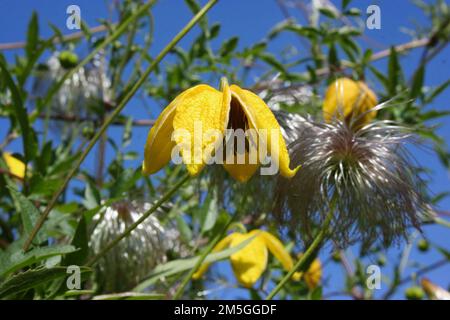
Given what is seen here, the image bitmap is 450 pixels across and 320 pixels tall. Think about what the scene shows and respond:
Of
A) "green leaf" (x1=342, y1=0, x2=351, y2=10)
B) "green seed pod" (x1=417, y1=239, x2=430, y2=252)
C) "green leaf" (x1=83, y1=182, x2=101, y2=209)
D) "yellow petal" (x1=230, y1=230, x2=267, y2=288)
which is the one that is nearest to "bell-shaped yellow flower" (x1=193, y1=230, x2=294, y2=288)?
"yellow petal" (x1=230, y1=230, x2=267, y2=288)

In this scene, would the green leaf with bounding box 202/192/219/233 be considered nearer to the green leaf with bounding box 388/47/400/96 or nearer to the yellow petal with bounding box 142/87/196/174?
the yellow petal with bounding box 142/87/196/174

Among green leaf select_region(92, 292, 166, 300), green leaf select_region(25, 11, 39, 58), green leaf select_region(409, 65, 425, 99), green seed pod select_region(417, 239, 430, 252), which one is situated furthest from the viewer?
green seed pod select_region(417, 239, 430, 252)

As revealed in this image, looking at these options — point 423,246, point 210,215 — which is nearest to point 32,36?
point 210,215

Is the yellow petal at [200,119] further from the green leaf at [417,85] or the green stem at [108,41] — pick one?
the green leaf at [417,85]

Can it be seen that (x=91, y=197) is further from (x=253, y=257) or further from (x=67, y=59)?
(x=67, y=59)
